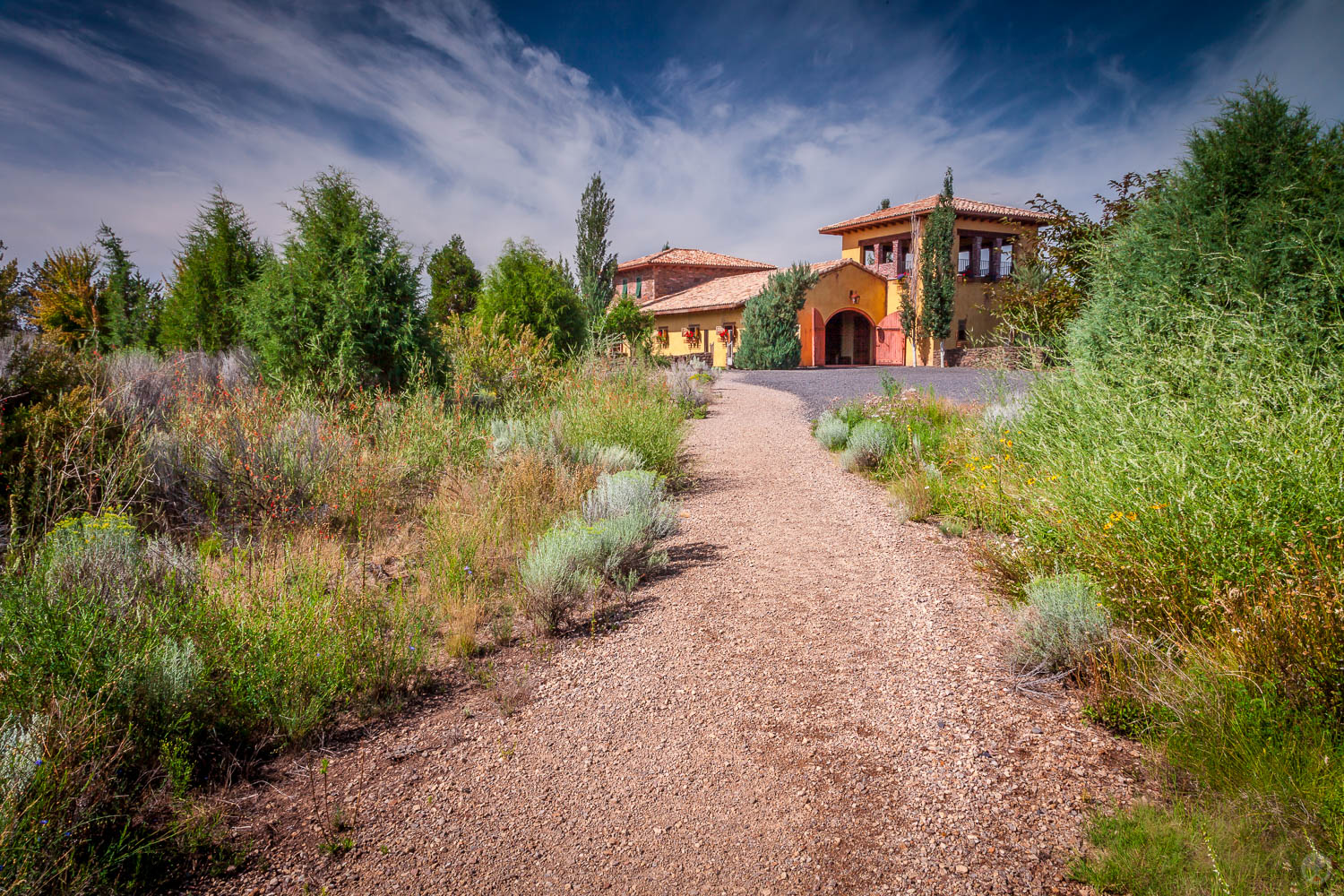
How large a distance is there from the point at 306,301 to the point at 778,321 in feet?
62.9

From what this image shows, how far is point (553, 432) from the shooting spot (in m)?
6.39

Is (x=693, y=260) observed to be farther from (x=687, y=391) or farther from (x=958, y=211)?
(x=687, y=391)

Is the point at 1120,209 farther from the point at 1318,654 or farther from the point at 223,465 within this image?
the point at 223,465

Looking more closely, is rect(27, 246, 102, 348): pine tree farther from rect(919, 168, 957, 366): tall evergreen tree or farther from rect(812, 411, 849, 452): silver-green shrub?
rect(919, 168, 957, 366): tall evergreen tree

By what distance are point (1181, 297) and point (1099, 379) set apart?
85cm

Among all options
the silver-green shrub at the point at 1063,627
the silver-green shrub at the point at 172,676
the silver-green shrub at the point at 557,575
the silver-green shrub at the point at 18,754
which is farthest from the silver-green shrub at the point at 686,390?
the silver-green shrub at the point at 18,754

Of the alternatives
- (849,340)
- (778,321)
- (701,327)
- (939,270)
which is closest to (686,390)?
(778,321)

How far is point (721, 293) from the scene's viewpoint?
95.2 feet

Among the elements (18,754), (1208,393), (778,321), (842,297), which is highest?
(842,297)

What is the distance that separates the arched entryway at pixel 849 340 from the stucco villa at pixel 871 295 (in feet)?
0.14

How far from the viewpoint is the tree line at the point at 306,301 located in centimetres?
727

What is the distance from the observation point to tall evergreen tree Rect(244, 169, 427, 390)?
7238mm

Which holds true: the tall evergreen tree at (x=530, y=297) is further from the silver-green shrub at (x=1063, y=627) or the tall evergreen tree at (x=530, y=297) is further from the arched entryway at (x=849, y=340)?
the arched entryway at (x=849, y=340)

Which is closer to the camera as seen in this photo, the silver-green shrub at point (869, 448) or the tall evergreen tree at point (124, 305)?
the silver-green shrub at point (869, 448)
